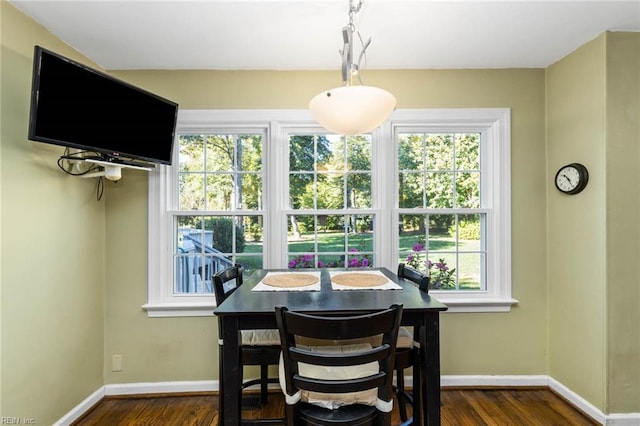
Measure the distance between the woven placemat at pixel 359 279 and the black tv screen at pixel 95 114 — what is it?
4.97 feet

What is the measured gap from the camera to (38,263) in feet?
6.17

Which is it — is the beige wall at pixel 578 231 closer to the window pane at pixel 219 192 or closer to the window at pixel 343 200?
the window at pixel 343 200

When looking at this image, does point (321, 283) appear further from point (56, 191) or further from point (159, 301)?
point (56, 191)

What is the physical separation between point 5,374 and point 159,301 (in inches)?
36.8

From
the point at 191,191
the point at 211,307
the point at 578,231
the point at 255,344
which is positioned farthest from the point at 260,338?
the point at 578,231

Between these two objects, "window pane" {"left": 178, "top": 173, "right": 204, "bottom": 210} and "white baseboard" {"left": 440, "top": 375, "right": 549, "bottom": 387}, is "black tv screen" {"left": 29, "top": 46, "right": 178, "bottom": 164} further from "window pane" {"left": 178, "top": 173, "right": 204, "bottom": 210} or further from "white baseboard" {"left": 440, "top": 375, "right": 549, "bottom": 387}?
"white baseboard" {"left": 440, "top": 375, "right": 549, "bottom": 387}

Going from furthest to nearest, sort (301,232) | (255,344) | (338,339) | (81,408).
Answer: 1. (301,232)
2. (81,408)
3. (255,344)
4. (338,339)

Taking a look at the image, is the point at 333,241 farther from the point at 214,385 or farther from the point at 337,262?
the point at 214,385

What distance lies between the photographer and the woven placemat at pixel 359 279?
1863 mm

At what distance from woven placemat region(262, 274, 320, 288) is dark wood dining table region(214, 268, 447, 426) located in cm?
21

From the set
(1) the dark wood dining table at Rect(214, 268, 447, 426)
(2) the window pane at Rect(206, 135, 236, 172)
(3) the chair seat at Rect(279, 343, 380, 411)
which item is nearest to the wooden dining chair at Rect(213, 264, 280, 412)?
(1) the dark wood dining table at Rect(214, 268, 447, 426)

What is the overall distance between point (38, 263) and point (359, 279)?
75.8 inches

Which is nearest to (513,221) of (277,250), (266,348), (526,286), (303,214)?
(526,286)

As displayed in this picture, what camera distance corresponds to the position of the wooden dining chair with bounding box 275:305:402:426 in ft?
4.06
